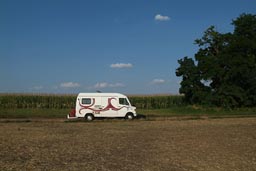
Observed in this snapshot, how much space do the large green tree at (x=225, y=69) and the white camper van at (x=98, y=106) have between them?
2166 centimetres

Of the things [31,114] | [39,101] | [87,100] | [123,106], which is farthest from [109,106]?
[39,101]

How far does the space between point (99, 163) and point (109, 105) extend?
21.8 metres

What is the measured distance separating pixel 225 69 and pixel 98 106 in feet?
81.0

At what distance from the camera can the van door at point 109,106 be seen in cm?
3366

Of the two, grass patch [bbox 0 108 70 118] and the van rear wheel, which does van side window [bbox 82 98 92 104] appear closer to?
the van rear wheel

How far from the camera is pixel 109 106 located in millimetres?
33688

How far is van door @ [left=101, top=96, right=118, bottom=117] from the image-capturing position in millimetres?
33656

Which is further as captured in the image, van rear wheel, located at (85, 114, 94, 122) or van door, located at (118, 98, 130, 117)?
van door, located at (118, 98, 130, 117)

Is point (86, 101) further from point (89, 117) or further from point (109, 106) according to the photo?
point (109, 106)

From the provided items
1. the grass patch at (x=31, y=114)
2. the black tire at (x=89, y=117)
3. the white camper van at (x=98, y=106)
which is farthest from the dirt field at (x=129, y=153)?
the grass patch at (x=31, y=114)

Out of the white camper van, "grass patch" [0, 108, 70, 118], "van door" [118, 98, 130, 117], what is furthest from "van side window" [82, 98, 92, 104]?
"grass patch" [0, 108, 70, 118]

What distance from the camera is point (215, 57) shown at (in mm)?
53219

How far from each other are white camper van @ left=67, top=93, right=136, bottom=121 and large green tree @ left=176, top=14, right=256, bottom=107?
21663 millimetres

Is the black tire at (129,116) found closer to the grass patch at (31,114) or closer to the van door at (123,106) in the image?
the van door at (123,106)
